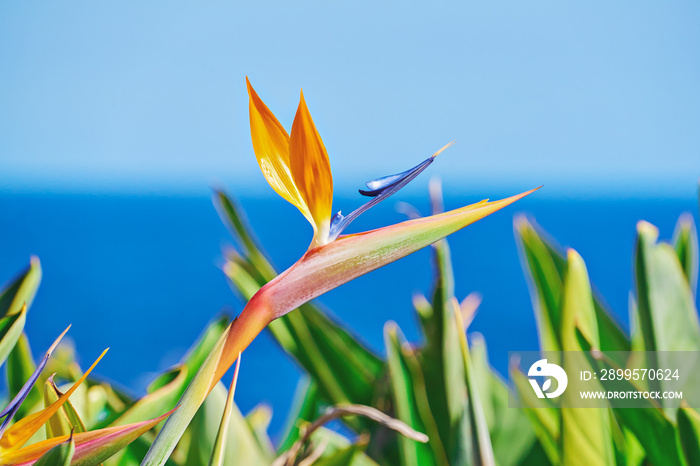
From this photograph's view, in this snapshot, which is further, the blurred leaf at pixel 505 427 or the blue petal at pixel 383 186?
the blurred leaf at pixel 505 427

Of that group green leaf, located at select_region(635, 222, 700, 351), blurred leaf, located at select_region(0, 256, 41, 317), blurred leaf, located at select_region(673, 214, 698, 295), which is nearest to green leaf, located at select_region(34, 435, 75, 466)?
blurred leaf, located at select_region(0, 256, 41, 317)

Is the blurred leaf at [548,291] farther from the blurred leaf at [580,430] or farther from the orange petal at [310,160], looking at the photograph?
the orange petal at [310,160]

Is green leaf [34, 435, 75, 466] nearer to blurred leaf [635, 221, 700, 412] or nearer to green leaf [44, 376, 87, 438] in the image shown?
green leaf [44, 376, 87, 438]

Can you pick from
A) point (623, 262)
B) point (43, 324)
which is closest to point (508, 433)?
point (43, 324)

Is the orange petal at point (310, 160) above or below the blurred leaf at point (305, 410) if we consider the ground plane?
above

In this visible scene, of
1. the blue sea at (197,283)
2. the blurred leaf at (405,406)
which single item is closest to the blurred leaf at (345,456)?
the blurred leaf at (405,406)

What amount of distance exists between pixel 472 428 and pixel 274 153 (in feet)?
0.58

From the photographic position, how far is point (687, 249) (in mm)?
449

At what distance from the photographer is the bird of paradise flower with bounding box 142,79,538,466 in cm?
17

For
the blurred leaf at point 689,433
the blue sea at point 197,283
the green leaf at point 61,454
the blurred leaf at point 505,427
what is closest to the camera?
the green leaf at point 61,454

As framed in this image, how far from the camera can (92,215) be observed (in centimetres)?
1393

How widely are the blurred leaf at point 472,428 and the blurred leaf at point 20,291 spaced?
0.87ft

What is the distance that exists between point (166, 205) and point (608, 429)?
63.2ft

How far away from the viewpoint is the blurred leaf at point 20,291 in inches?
13.1
